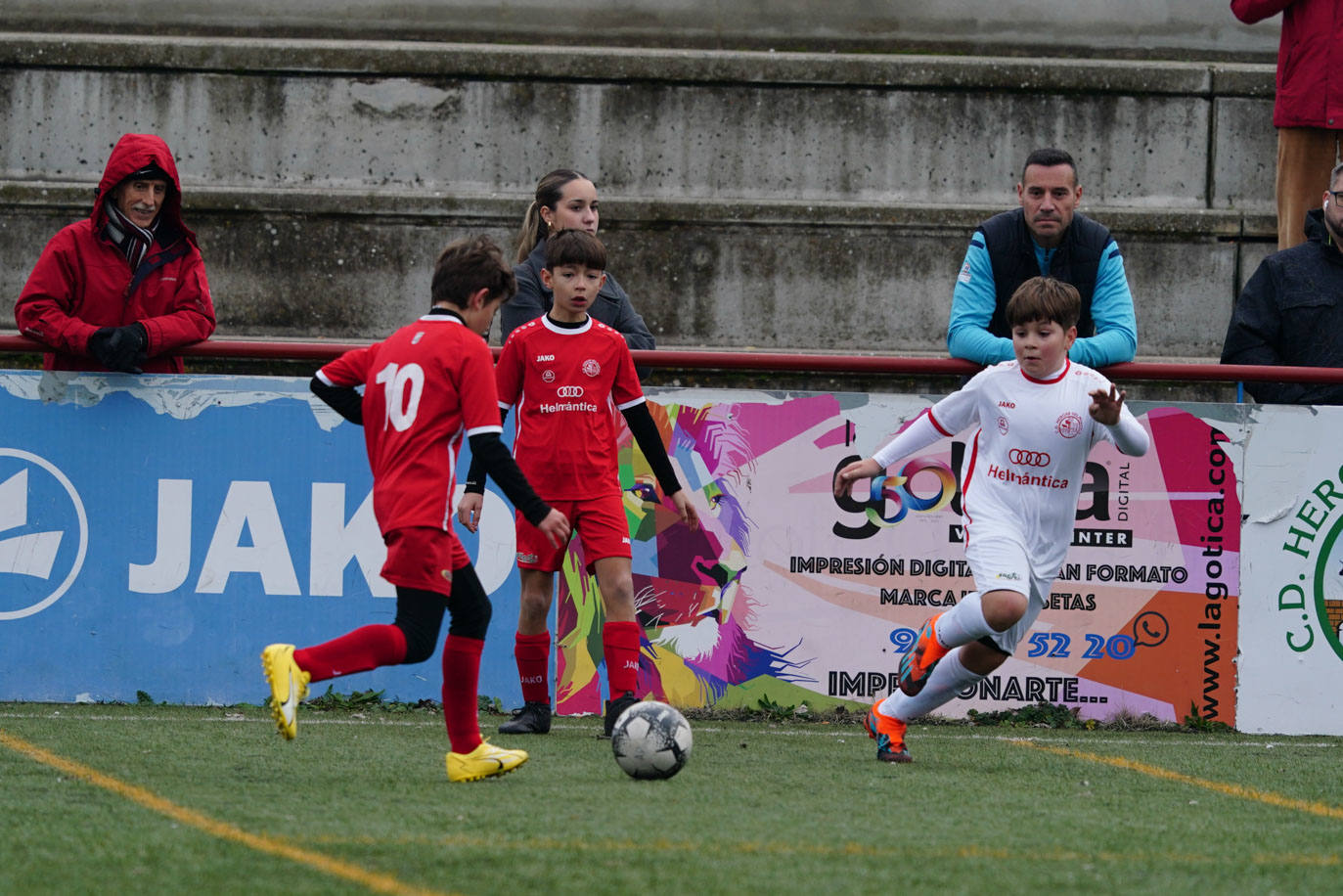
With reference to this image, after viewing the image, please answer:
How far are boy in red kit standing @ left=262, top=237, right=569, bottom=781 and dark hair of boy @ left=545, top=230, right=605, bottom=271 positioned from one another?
89 cm

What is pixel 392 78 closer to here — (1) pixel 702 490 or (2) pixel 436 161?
(2) pixel 436 161

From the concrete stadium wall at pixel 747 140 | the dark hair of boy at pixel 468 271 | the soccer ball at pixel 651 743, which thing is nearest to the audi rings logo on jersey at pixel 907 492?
the soccer ball at pixel 651 743

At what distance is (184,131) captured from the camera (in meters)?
11.4

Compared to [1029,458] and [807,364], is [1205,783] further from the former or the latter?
[807,364]

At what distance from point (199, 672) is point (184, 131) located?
518cm

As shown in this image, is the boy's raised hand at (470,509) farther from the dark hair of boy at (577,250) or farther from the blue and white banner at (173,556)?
Result: the blue and white banner at (173,556)

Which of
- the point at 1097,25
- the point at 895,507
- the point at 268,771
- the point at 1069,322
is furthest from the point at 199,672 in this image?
the point at 1097,25

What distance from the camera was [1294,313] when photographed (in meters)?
8.16

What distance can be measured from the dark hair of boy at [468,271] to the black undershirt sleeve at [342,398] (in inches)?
19.2

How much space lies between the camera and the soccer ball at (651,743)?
18.0 feet

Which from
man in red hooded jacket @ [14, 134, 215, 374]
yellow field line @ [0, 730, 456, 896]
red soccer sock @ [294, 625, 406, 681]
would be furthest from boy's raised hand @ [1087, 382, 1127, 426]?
man in red hooded jacket @ [14, 134, 215, 374]

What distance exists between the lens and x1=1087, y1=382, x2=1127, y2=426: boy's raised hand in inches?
A: 234

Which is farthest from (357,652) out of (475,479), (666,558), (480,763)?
(666,558)

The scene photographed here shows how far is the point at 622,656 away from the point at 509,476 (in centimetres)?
159
